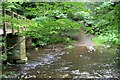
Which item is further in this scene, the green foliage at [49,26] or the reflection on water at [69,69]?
the reflection on water at [69,69]

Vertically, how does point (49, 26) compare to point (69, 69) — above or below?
above

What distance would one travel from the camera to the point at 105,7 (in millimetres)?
3326

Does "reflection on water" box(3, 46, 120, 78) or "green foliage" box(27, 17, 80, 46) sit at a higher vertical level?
"green foliage" box(27, 17, 80, 46)

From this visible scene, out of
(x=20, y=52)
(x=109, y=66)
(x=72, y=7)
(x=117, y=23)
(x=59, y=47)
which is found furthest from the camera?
(x=59, y=47)

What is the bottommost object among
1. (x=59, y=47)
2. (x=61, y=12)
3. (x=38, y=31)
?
(x=59, y=47)

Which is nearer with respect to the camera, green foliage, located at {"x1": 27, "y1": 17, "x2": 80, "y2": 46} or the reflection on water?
green foliage, located at {"x1": 27, "y1": 17, "x2": 80, "y2": 46}

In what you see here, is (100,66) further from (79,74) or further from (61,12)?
(61,12)

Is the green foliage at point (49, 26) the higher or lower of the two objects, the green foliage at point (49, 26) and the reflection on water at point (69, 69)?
the higher

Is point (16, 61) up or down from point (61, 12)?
down

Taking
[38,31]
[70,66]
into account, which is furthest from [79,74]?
[38,31]

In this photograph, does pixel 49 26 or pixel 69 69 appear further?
pixel 69 69

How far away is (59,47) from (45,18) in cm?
999

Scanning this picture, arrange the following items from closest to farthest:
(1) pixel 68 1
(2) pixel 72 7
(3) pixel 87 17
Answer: (1) pixel 68 1 < (2) pixel 72 7 < (3) pixel 87 17

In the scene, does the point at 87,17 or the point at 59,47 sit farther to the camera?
the point at 59,47
